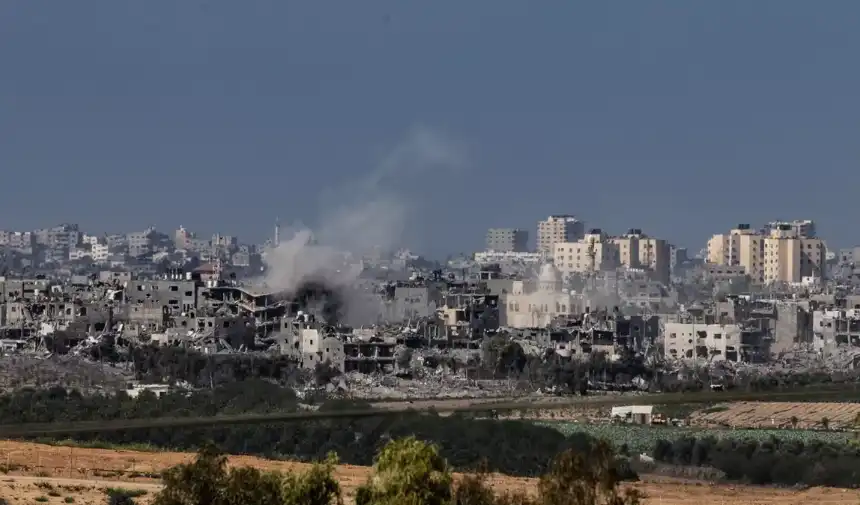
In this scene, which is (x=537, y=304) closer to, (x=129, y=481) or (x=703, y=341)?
(x=703, y=341)

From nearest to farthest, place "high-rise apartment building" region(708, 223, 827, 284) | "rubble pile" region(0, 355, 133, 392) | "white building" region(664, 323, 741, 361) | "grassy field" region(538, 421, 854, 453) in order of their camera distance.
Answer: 1. "grassy field" region(538, 421, 854, 453)
2. "rubble pile" region(0, 355, 133, 392)
3. "white building" region(664, 323, 741, 361)
4. "high-rise apartment building" region(708, 223, 827, 284)

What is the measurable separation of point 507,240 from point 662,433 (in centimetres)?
8731

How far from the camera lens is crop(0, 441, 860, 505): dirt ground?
21547 millimetres

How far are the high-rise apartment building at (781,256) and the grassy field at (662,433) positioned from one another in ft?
168

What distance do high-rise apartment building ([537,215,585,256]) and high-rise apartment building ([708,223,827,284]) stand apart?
20.7m

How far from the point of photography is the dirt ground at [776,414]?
3953 centimetres

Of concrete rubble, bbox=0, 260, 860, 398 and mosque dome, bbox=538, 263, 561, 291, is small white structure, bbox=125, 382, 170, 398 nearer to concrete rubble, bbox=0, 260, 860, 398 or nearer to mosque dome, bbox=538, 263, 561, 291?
concrete rubble, bbox=0, 260, 860, 398

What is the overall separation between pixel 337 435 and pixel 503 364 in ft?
60.0

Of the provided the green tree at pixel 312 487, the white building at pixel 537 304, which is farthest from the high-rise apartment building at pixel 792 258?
the green tree at pixel 312 487

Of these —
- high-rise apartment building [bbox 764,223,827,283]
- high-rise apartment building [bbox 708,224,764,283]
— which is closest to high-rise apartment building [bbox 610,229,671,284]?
high-rise apartment building [bbox 708,224,764,283]

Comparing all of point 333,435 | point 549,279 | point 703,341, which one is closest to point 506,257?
point 549,279

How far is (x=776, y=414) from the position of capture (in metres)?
41.1

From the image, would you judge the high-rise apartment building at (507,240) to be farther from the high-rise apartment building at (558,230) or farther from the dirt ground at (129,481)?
the dirt ground at (129,481)

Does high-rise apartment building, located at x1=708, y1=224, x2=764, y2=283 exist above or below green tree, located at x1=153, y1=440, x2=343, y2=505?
above
